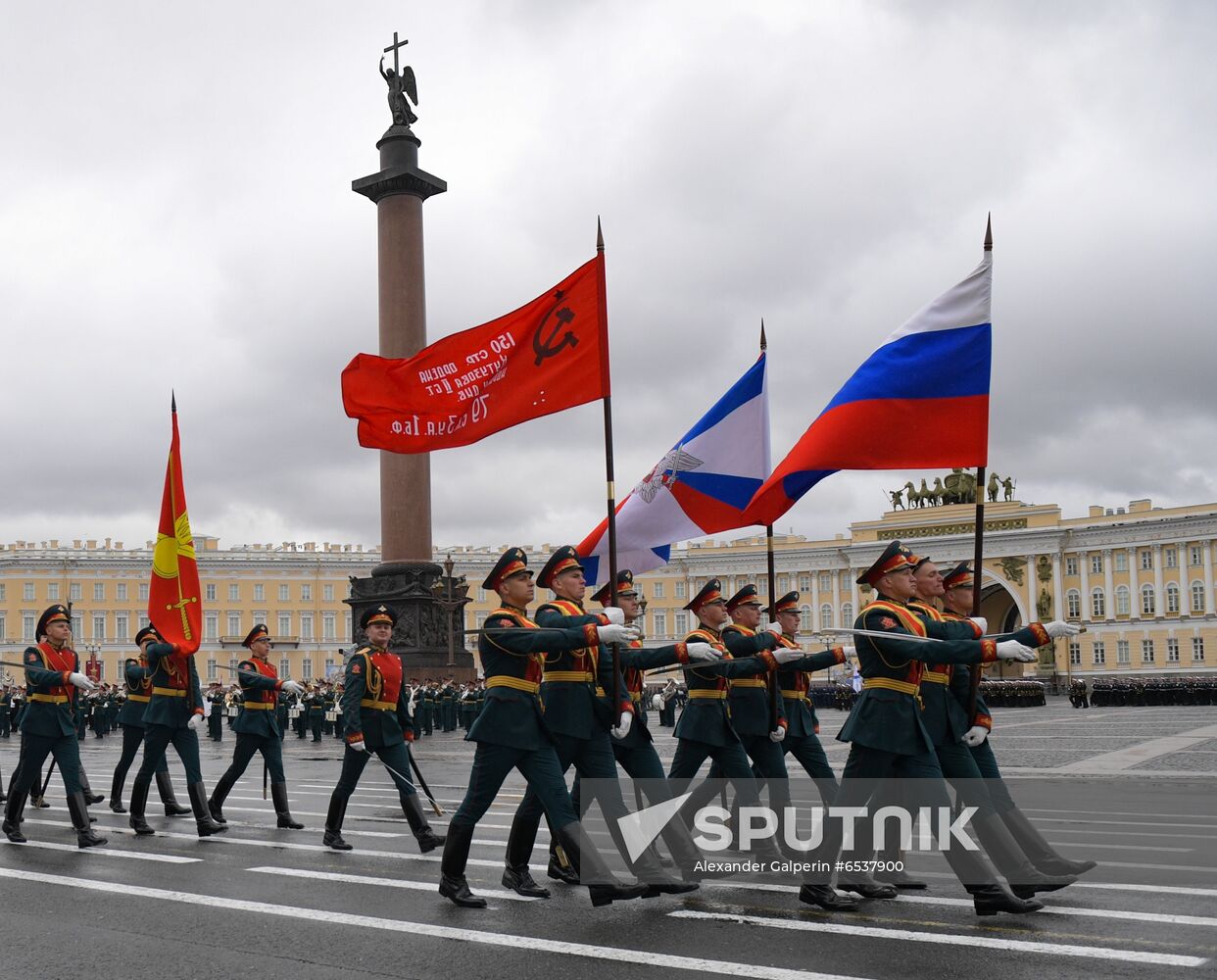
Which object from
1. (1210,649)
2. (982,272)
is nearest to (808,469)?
(982,272)

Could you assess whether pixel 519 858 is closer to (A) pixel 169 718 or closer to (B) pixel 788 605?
(B) pixel 788 605

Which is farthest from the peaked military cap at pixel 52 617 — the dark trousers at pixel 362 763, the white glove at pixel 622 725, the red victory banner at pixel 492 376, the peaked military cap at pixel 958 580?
the peaked military cap at pixel 958 580

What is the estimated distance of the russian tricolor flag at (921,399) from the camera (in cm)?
845

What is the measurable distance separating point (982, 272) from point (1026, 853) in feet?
11.7

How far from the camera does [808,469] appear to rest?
28.5ft

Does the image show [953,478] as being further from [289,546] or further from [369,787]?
[369,787]

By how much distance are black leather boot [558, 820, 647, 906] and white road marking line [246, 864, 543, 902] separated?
67 centimetres

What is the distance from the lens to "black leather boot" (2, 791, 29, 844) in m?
11.0

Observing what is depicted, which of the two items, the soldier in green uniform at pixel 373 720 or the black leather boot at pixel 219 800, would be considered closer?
the soldier in green uniform at pixel 373 720

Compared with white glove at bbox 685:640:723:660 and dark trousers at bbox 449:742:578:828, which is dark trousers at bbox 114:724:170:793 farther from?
white glove at bbox 685:640:723:660

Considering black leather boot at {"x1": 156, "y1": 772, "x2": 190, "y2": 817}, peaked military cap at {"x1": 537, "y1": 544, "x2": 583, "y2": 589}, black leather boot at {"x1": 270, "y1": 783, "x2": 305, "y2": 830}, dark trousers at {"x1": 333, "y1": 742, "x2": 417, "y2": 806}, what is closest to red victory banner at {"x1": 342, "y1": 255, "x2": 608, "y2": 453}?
peaked military cap at {"x1": 537, "y1": 544, "x2": 583, "y2": 589}

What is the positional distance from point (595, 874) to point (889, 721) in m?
1.82

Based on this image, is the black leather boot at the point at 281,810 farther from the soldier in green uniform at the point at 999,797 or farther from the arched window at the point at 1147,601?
the arched window at the point at 1147,601

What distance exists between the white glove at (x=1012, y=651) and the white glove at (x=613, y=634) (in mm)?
1876
